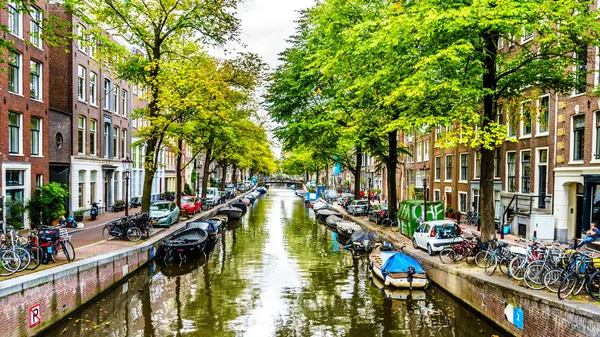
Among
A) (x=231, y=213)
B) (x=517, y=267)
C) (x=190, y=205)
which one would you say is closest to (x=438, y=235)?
(x=517, y=267)

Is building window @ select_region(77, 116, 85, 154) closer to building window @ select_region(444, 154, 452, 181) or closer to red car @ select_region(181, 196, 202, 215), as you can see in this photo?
red car @ select_region(181, 196, 202, 215)

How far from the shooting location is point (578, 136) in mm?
20984

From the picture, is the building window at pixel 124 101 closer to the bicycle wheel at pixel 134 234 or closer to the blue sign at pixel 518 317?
the bicycle wheel at pixel 134 234

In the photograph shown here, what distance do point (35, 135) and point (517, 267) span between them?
24.8m

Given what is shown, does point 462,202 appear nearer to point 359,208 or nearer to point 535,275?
point 359,208

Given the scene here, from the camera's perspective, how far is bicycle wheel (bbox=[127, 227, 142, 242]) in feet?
69.9

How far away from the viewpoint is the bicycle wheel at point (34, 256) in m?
13.3

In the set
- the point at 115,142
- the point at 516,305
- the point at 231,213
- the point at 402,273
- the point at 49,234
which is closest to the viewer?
the point at 516,305

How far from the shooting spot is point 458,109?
15320 mm

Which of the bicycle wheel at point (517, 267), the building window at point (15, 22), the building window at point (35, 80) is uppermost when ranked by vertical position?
the building window at point (15, 22)

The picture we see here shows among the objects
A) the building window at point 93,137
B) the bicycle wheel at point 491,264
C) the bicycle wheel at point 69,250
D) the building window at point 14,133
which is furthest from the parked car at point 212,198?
the bicycle wheel at point 491,264

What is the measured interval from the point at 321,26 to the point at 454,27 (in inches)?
485

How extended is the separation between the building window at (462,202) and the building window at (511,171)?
19.4ft

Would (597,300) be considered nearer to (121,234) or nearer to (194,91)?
(121,234)
